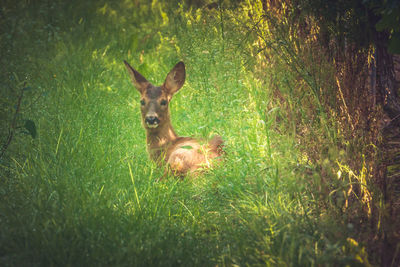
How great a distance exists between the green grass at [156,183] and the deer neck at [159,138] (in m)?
0.14

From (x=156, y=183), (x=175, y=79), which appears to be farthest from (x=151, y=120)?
(x=156, y=183)

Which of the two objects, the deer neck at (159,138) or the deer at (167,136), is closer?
the deer at (167,136)

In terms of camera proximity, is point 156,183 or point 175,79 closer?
point 156,183

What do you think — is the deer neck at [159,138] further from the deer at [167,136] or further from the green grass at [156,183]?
the green grass at [156,183]

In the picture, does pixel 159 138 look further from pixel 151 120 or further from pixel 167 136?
pixel 151 120

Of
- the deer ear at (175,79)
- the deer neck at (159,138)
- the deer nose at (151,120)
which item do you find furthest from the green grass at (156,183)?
the deer nose at (151,120)

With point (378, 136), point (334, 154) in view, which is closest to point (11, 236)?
point (334, 154)

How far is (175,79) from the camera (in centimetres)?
499

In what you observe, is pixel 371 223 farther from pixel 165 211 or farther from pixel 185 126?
pixel 185 126

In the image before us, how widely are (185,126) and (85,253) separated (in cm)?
302

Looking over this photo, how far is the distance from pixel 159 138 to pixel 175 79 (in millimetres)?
729

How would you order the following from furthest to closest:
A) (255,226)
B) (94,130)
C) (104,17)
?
(104,17) → (94,130) → (255,226)

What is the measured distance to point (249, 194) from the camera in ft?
11.4

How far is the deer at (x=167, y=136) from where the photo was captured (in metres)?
4.33
